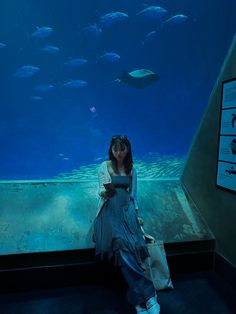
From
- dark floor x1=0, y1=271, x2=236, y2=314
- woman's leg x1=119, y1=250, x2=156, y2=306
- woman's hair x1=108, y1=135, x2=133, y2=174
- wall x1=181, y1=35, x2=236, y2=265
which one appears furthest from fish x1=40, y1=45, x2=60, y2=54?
dark floor x1=0, y1=271, x2=236, y2=314

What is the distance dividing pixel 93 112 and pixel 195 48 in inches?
64.2

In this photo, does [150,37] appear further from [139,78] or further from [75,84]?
[75,84]

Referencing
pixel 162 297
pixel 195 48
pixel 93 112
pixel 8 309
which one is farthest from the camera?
pixel 93 112

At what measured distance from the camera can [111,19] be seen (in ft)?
10.8

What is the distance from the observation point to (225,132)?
9.96ft

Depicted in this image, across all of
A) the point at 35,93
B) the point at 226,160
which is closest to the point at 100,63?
the point at 35,93

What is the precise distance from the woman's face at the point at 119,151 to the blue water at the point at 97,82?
3.19 feet

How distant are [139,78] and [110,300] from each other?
2785 mm

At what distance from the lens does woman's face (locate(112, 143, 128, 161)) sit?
2895 mm

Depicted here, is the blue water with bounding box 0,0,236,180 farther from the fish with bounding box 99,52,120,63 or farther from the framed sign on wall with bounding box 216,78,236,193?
the framed sign on wall with bounding box 216,78,236,193

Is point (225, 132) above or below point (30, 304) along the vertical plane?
above

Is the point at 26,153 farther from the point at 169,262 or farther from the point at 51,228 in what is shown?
the point at 169,262

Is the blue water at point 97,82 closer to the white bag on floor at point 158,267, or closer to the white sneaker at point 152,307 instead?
the white bag on floor at point 158,267

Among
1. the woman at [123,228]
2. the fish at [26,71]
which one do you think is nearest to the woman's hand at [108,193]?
the woman at [123,228]
